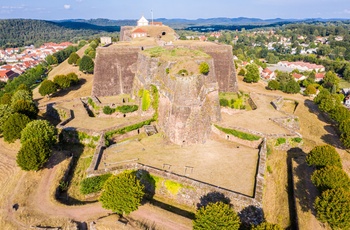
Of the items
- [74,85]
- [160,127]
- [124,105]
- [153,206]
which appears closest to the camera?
[153,206]

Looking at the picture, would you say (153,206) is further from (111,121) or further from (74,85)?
(74,85)

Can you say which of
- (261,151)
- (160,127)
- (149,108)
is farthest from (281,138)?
(149,108)

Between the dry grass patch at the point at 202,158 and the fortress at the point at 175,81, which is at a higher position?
the fortress at the point at 175,81

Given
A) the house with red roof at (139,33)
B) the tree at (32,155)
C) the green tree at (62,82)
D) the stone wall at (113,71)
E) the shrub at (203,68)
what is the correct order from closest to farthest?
the tree at (32,155) → the shrub at (203,68) → the stone wall at (113,71) → the green tree at (62,82) → the house with red roof at (139,33)

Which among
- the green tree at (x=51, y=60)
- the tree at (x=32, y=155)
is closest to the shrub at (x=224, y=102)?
the tree at (x=32, y=155)

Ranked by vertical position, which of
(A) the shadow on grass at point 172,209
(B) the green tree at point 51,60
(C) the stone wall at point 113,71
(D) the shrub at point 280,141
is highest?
(C) the stone wall at point 113,71

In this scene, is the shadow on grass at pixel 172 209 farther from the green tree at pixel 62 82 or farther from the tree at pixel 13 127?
the green tree at pixel 62 82

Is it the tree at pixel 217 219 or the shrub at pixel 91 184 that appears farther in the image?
the shrub at pixel 91 184
